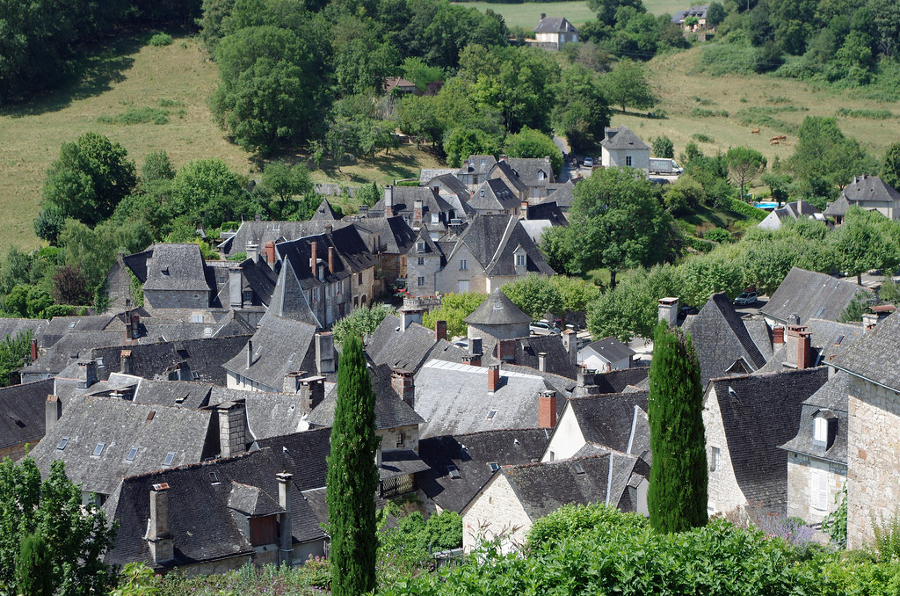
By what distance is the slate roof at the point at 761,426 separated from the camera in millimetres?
26156

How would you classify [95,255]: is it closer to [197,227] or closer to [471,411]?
[197,227]

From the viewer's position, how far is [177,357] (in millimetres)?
45906

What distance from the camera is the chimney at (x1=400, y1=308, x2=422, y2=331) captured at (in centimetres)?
4950

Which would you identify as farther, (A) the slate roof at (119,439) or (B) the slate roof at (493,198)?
(B) the slate roof at (493,198)

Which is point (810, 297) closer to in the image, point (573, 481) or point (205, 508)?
point (573, 481)

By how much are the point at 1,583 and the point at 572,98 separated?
99272 mm

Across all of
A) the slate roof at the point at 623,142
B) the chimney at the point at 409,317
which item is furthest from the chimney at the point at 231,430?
the slate roof at the point at 623,142

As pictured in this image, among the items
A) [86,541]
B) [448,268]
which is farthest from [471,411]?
[448,268]

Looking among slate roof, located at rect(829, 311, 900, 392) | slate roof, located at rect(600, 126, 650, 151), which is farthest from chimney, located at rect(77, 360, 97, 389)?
slate roof, located at rect(600, 126, 650, 151)

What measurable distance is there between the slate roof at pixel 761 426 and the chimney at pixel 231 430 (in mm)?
12986

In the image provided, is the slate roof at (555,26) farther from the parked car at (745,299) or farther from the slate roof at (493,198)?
the parked car at (745,299)

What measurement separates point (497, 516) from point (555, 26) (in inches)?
5304

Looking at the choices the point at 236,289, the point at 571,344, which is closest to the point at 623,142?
the point at 236,289

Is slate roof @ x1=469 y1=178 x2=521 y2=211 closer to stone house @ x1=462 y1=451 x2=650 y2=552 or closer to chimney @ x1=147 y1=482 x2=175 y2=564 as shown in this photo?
stone house @ x1=462 y1=451 x2=650 y2=552
